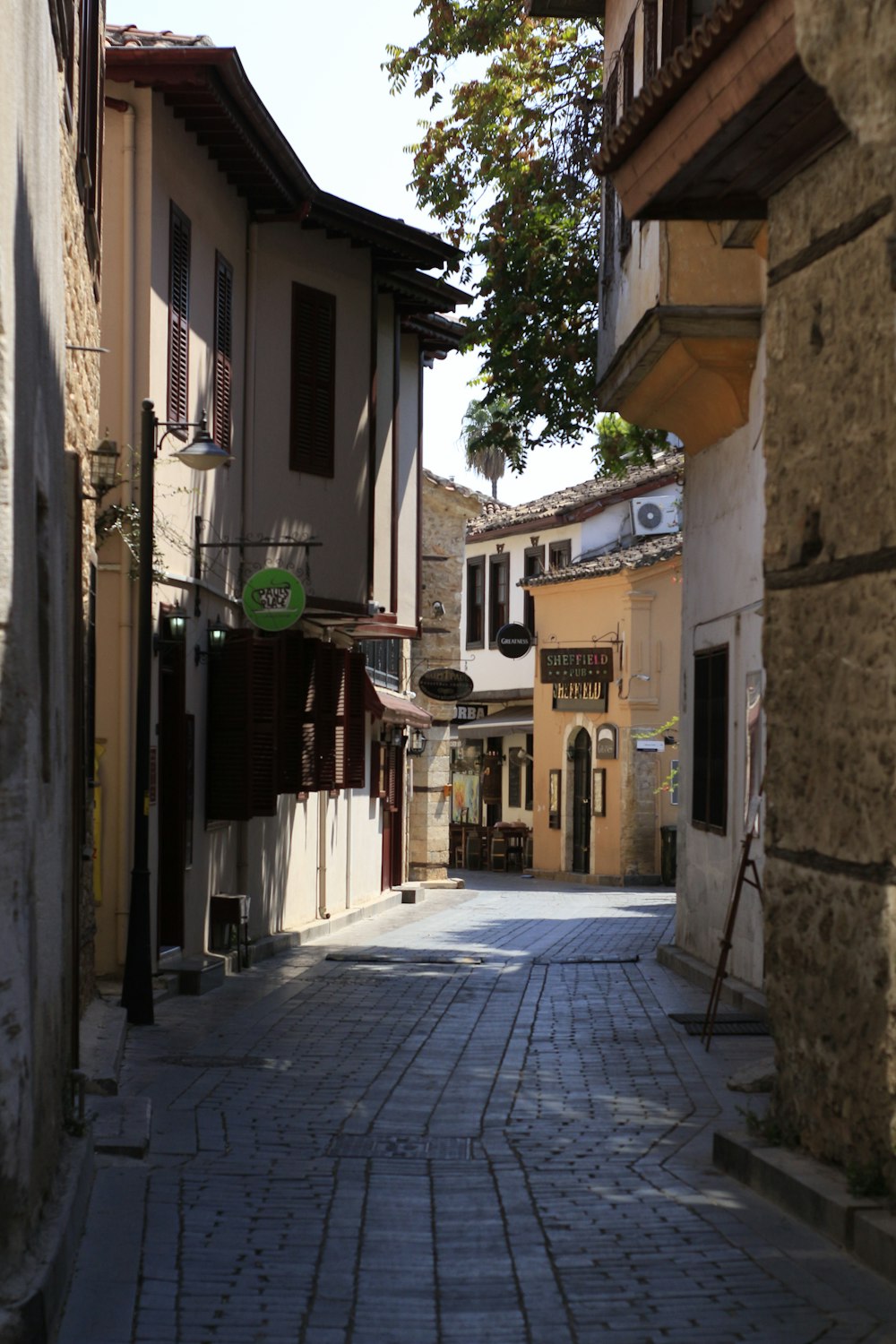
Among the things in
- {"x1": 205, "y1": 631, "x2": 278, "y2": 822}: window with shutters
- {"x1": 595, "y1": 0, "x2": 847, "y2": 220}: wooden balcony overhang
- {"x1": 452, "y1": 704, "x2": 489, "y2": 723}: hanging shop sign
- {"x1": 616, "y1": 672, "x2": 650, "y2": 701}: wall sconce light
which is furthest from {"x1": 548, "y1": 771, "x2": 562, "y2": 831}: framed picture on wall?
{"x1": 595, "y1": 0, "x2": 847, "y2": 220}: wooden balcony overhang

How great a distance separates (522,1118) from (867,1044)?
3.22 m

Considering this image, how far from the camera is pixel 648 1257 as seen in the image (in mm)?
6879

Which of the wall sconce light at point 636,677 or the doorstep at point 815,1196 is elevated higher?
the wall sconce light at point 636,677

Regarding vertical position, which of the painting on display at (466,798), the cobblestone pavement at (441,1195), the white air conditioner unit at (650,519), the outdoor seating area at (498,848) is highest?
the white air conditioner unit at (650,519)

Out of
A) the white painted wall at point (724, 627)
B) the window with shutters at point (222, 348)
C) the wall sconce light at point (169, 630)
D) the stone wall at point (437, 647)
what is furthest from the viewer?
the stone wall at point (437, 647)

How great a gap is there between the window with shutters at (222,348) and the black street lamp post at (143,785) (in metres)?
4.75

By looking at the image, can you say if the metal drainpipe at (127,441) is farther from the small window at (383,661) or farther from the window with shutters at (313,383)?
the small window at (383,661)

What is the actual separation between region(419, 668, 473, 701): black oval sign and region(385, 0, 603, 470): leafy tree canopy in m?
12.7

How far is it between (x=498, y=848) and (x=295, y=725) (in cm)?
2715

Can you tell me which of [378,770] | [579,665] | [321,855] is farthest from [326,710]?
[579,665]

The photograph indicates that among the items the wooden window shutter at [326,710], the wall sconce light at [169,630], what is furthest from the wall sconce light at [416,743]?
the wall sconce light at [169,630]

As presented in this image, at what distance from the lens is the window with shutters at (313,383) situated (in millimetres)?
20438

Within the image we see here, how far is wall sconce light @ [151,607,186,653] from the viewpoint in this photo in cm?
1561

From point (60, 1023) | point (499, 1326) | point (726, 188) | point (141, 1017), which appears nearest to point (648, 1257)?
point (499, 1326)
